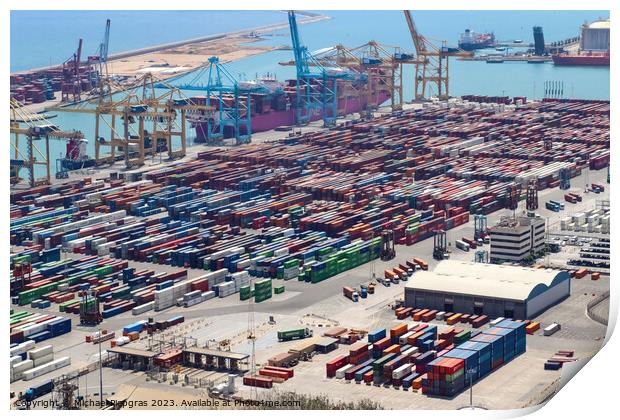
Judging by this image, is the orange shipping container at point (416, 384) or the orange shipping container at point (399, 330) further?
the orange shipping container at point (399, 330)

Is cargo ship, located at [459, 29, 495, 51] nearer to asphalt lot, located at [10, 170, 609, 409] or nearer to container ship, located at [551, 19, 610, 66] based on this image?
container ship, located at [551, 19, 610, 66]

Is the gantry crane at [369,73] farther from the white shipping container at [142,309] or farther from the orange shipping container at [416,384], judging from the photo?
the orange shipping container at [416,384]

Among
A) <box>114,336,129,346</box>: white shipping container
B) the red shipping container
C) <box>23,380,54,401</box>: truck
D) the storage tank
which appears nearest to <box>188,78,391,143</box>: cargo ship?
the storage tank

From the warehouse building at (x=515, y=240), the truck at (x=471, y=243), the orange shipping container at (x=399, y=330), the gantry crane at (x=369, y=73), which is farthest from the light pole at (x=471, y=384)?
the gantry crane at (x=369, y=73)

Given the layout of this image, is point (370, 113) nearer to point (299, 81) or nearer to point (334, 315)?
point (299, 81)
